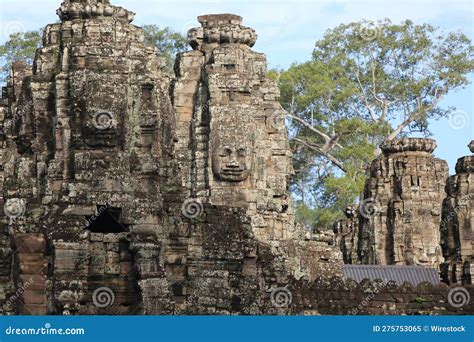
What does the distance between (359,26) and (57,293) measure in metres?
44.9

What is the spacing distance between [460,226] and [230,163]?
560 cm

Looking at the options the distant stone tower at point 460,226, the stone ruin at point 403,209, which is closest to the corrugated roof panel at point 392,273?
the distant stone tower at point 460,226

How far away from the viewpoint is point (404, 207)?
1922 inches

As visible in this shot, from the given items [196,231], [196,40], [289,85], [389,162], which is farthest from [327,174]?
[196,231]

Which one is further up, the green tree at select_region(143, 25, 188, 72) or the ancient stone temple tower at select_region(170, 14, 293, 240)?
the green tree at select_region(143, 25, 188, 72)

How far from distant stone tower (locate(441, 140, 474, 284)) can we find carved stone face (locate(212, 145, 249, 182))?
504 cm

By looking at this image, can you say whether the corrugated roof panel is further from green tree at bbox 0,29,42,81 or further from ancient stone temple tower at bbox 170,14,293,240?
green tree at bbox 0,29,42,81

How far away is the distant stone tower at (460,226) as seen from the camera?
4075 cm

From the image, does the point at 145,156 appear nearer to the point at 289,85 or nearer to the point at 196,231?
the point at 196,231

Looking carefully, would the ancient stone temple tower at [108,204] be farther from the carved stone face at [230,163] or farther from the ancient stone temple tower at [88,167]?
the carved stone face at [230,163]

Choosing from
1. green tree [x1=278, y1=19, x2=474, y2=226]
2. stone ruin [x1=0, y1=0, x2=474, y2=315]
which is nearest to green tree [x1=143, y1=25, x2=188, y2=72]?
green tree [x1=278, y1=19, x2=474, y2=226]

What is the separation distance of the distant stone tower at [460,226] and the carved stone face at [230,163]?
5.04 m

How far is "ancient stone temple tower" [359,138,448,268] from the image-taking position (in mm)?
48438

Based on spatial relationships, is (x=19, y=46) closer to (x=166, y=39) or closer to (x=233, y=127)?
(x=166, y=39)
